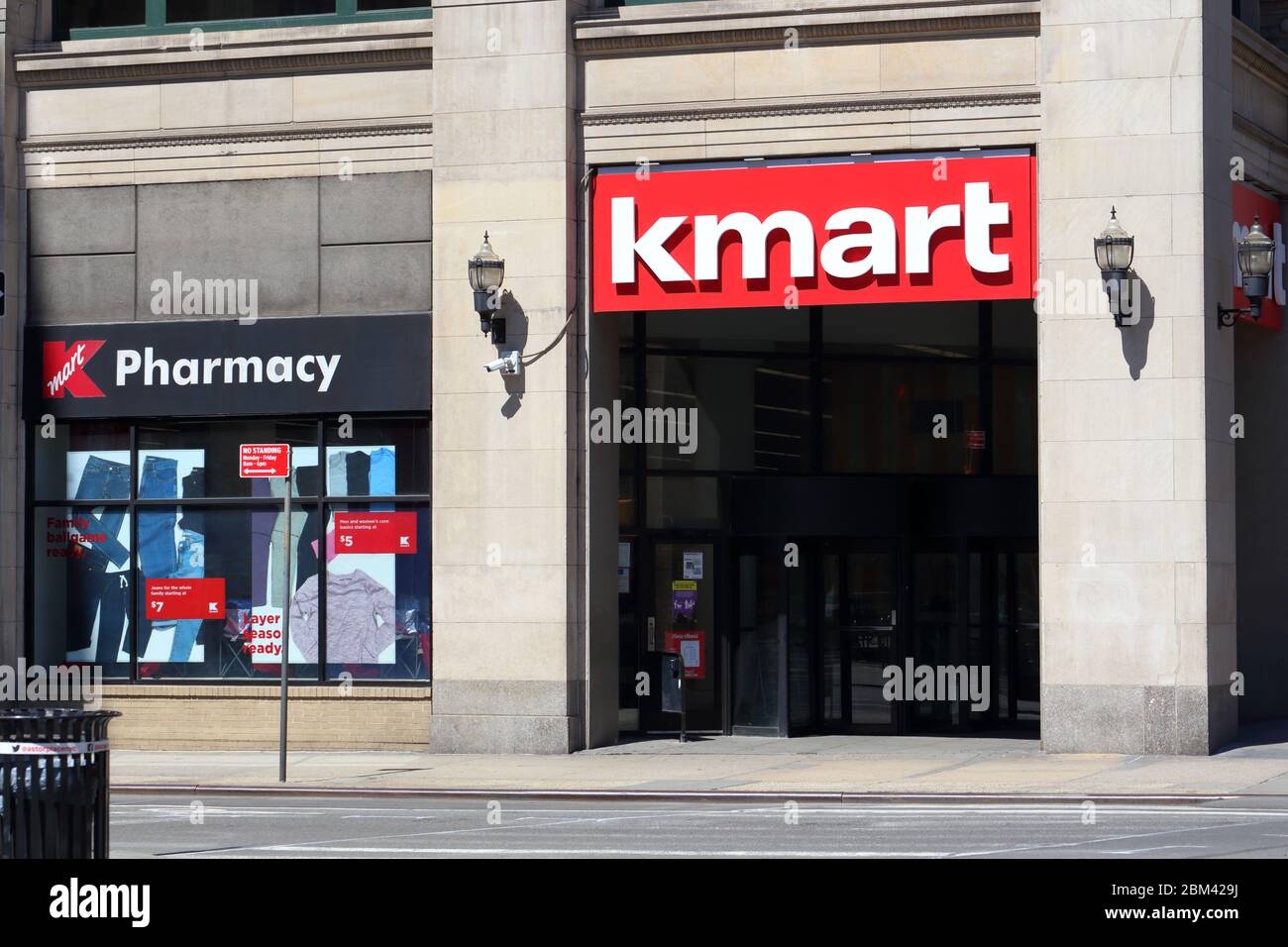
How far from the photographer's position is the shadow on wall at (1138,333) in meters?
19.5

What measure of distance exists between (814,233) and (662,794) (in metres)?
6.96

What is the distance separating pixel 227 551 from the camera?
22312mm

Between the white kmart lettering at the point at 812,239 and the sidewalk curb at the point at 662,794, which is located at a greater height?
the white kmart lettering at the point at 812,239

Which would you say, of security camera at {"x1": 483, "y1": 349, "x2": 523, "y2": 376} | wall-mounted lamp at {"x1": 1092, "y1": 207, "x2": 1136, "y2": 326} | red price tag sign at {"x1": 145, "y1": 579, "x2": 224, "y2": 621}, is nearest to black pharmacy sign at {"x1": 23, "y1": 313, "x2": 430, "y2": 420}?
security camera at {"x1": 483, "y1": 349, "x2": 523, "y2": 376}

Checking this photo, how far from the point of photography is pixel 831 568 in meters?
22.6

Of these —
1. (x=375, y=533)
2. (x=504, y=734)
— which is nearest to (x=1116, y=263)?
(x=504, y=734)

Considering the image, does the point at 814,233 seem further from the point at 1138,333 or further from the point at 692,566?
the point at 692,566

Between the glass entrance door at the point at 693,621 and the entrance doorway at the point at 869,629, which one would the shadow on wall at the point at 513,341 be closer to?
the glass entrance door at the point at 693,621

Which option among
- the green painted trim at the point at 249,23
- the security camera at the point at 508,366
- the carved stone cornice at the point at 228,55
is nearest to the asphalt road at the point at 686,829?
the security camera at the point at 508,366

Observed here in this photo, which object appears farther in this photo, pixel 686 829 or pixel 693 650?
pixel 693 650

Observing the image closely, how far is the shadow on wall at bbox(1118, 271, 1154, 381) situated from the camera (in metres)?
19.5

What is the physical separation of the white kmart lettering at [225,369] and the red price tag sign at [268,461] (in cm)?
247

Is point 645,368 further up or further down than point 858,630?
further up

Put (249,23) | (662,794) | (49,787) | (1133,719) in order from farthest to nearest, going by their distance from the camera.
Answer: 1. (249,23)
2. (1133,719)
3. (662,794)
4. (49,787)
